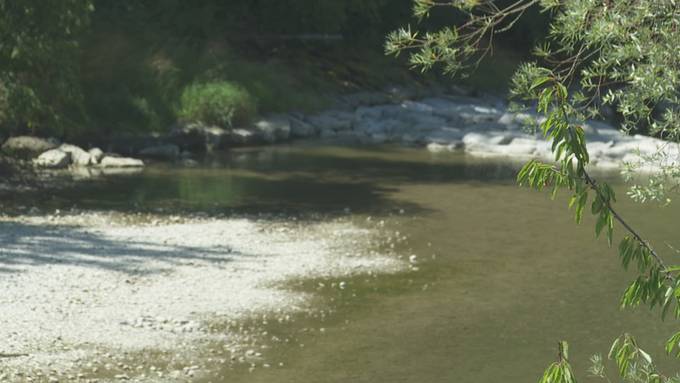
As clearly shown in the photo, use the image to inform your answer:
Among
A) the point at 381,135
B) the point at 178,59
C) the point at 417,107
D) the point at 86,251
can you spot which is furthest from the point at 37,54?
the point at 417,107

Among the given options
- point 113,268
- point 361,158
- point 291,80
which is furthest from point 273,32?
point 113,268

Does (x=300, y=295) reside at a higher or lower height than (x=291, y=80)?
lower

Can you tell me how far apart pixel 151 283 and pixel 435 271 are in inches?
155

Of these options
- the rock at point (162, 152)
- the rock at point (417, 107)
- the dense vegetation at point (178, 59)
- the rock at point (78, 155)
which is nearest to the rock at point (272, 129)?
the dense vegetation at point (178, 59)

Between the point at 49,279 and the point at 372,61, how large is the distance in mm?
28047

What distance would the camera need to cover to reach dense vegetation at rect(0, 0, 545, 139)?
18891mm

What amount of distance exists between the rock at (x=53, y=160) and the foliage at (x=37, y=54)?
16.3 ft

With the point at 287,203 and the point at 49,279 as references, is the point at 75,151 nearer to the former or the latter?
the point at 287,203

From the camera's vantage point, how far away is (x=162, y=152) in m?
27.7

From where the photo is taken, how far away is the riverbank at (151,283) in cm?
1092

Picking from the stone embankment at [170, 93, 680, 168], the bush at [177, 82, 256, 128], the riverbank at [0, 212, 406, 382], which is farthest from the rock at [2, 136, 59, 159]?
the riverbank at [0, 212, 406, 382]

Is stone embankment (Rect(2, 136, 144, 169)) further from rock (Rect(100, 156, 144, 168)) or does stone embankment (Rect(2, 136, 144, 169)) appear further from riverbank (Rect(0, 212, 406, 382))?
riverbank (Rect(0, 212, 406, 382))

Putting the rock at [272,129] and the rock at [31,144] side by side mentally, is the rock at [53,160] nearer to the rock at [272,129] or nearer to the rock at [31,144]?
the rock at [31,144]

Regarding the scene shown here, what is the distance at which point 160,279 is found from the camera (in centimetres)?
1404
